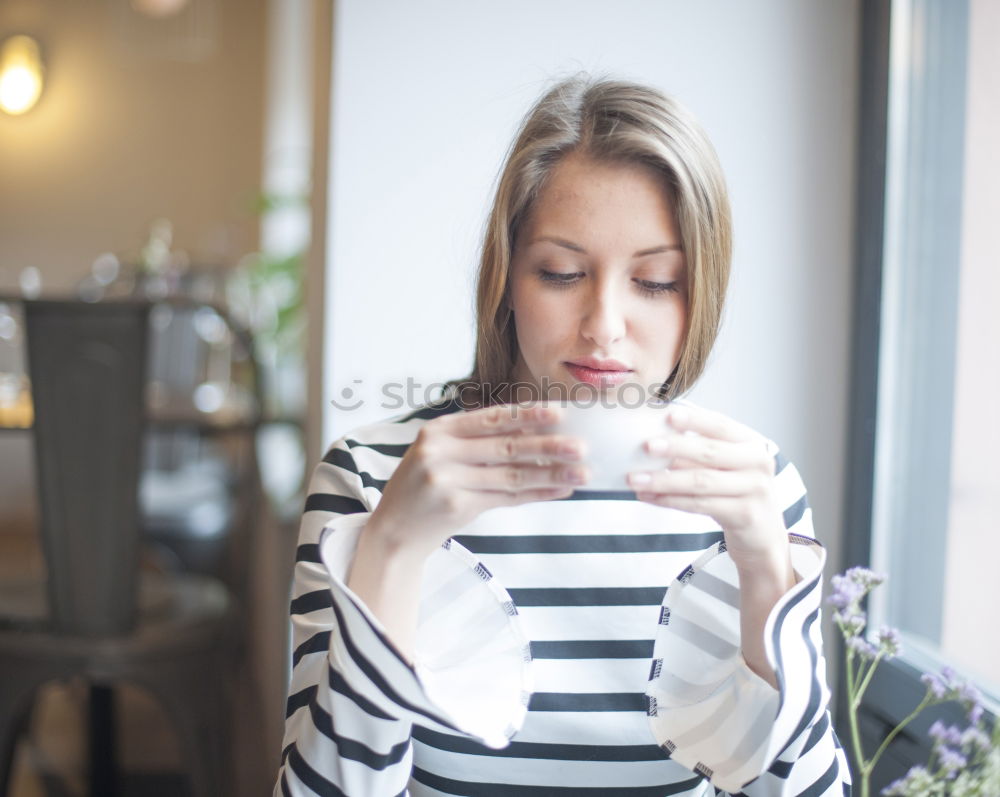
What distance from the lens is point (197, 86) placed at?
5355 mm

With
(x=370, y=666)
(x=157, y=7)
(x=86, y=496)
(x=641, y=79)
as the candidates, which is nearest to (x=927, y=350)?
(x=641, y=79)

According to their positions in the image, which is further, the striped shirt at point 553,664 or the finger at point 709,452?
the striped shirt at point 553,664

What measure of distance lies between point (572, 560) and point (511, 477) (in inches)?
11.9

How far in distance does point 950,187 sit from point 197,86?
5.05 meters

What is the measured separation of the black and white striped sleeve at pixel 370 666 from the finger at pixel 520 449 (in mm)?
139

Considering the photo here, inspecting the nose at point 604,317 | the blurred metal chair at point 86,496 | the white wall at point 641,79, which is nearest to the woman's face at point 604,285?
the nose at point 604,317

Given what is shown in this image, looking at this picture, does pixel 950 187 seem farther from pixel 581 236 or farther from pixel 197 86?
pixel 197 86

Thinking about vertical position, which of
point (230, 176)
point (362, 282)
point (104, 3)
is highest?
point (104, 3)

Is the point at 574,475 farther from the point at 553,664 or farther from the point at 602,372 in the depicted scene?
the point at 553,664

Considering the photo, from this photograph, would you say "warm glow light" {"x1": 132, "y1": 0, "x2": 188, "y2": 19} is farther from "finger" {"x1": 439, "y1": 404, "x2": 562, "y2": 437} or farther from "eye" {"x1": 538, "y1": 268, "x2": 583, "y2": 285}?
"finger" {"x1": 439, "y1": 404, "x2": 562, "y2": 437}

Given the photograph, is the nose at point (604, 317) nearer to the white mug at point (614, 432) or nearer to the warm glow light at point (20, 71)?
the white mug at point (614, 432)

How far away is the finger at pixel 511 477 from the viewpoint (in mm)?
597

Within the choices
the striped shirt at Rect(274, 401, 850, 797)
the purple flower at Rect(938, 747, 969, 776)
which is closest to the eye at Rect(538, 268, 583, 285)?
the striped shirt at Rect(274, 401, 850, 797)

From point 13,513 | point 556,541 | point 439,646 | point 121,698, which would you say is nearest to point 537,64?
point 556,541
